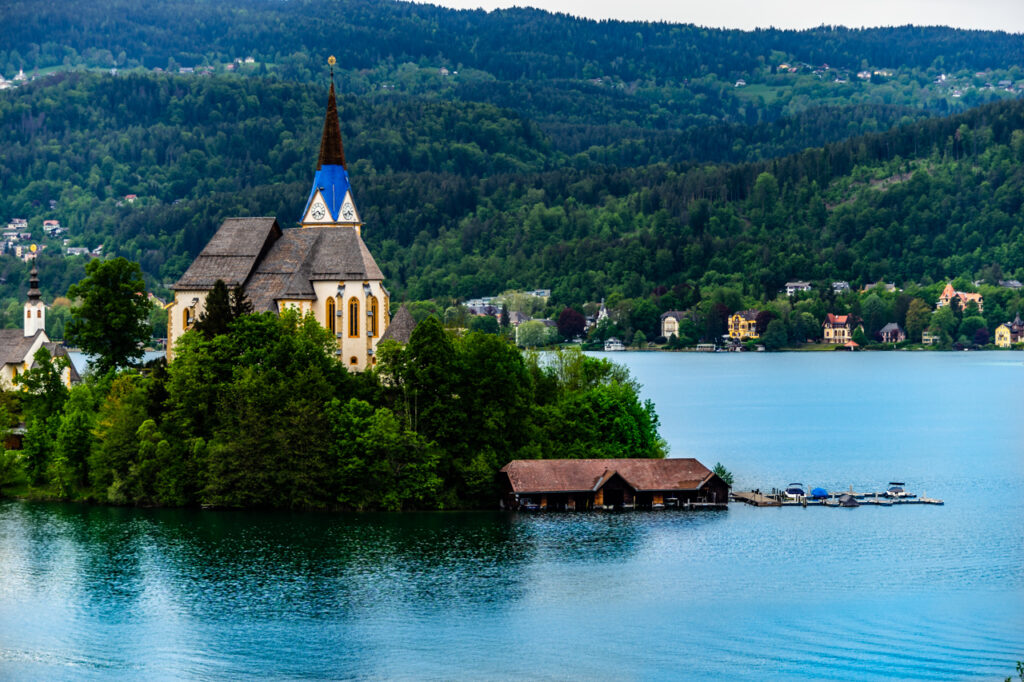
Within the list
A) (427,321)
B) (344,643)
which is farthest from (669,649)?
(427,321)

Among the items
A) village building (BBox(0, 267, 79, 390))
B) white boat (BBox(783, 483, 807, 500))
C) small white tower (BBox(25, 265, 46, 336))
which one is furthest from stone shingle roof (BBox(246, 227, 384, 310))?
white boat (BBox(783, 483, 807, 500))

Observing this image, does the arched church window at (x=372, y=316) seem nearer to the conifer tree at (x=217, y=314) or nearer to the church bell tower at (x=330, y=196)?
the conifer tree at (x=217, y=314)

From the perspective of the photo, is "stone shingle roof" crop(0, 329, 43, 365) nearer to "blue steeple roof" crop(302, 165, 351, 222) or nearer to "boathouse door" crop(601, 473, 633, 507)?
"blue steeple roof" crop(302, 165, 351, 222)

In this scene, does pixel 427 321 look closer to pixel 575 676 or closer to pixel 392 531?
pixel 392 531

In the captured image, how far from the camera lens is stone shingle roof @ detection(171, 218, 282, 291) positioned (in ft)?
283

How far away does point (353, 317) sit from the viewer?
85.2 m

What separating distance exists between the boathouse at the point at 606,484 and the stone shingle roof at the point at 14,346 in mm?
36282

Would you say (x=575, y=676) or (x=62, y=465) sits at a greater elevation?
(x=62, y=465)

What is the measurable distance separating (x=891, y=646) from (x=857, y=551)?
1645 centimetres

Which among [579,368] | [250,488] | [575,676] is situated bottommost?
[575,676]

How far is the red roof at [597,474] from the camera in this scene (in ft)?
239

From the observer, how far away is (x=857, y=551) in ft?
221

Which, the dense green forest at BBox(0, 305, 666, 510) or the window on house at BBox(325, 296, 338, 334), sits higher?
the window on house at BBox(325, 296, 338, 334)

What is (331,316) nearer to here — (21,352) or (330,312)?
(330,312)
